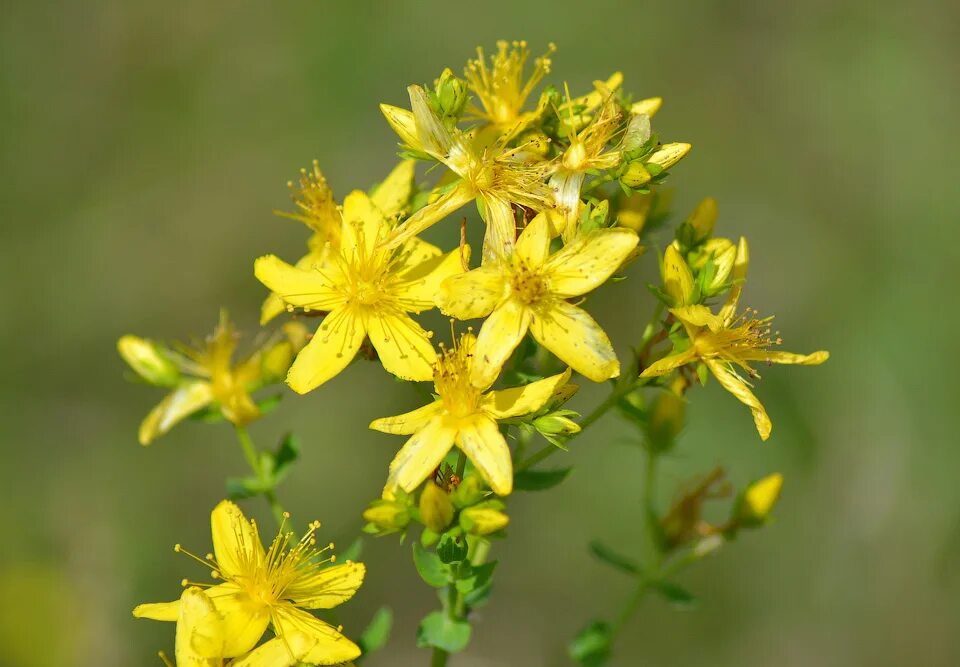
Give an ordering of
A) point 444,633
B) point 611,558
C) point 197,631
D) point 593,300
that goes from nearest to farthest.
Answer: point 197,631
point 444,633
point 611,558
point 593,300

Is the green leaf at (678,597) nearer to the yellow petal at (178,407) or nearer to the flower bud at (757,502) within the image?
the flower bud at (757,502)

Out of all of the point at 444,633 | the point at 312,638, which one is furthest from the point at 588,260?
the point at 312,638

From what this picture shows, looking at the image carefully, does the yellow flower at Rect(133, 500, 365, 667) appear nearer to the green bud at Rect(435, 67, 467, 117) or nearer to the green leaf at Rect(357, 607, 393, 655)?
the green leaf at Rect(357, 607, 393, 655)

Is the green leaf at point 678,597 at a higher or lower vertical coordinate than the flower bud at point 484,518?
lower

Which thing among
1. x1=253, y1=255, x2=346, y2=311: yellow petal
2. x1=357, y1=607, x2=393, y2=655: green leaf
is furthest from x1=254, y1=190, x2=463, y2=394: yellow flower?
x1=357, y1=607, x2=393, y2=655: green leaf

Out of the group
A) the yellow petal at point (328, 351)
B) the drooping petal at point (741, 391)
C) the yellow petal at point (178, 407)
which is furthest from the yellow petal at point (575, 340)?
the yellow petal at point (178, 407)

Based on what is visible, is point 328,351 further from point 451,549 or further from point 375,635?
point 375,635
